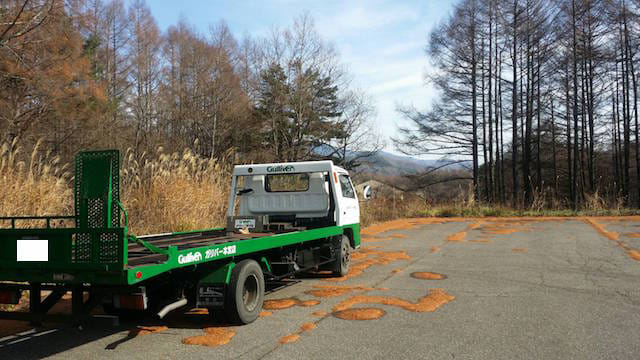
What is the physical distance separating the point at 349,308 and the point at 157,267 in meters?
2.61

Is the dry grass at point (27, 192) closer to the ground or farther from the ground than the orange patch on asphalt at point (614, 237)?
farther from the ground

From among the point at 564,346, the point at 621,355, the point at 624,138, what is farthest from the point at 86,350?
the point at 624,138

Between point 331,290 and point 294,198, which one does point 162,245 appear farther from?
point 294,198

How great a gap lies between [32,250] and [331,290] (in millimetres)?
3994

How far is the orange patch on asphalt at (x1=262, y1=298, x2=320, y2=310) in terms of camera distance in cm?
585

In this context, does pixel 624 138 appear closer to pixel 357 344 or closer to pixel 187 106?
pixel 187 106

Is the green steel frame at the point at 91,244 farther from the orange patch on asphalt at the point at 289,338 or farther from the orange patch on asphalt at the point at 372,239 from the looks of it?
the orange patch on asphalt at the point at 372,239

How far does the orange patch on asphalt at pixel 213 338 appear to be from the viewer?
4445mm

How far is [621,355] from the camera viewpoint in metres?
3.95

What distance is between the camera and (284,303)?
6.05 m

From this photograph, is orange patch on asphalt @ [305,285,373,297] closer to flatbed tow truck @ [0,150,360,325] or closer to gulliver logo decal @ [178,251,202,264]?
flatbed tow truck @ [0,150,360,325]

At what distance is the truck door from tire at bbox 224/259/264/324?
2867mm

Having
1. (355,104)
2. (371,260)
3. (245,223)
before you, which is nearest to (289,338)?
(245,223)

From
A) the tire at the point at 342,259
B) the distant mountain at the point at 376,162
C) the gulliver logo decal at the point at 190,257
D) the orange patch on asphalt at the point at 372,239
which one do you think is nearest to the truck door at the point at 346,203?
the tire at the point at 342,259
